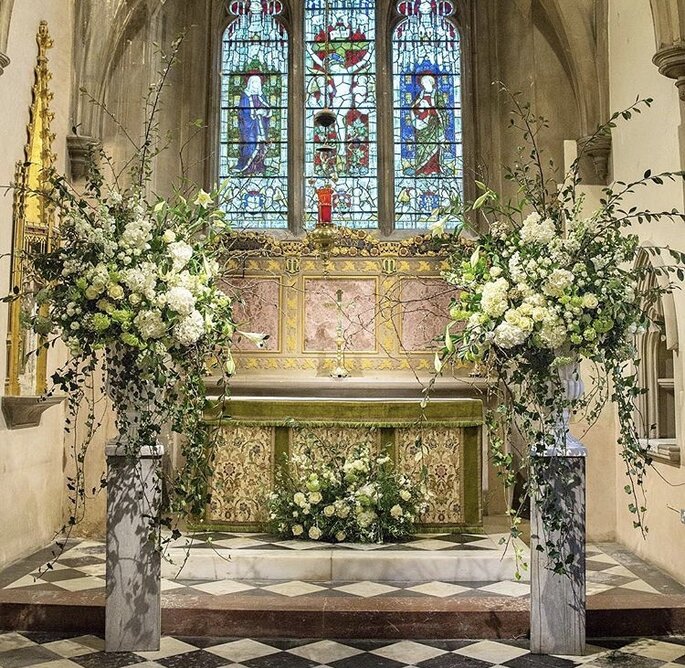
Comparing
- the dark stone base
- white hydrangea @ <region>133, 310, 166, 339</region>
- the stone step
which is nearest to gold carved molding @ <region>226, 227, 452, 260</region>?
the stone step

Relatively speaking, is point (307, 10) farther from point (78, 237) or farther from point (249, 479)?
point (78, 237)

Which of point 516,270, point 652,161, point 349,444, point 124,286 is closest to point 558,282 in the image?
point 516,270

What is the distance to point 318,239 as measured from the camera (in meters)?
7.87

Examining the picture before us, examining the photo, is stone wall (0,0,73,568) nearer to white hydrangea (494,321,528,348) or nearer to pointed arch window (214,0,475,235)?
pointed arch window (214,0,475,235)

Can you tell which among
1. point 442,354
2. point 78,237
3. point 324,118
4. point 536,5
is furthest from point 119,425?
point 536,5

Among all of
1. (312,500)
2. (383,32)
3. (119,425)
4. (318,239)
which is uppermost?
(383,32)

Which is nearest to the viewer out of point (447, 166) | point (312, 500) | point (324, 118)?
point (312, 500)

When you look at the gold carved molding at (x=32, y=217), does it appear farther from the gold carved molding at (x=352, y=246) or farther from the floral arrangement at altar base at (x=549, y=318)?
the floral arrangement at altar base at (x=549, y=318)

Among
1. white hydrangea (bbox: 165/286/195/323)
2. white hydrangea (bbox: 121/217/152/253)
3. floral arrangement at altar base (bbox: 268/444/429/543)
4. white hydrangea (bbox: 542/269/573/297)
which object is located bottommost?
floral arrangement at altar base (bbox: 268/444/429/543)

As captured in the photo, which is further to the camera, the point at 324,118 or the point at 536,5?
the point at 536,5

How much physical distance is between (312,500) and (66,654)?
7.73ft

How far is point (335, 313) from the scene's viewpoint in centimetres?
851

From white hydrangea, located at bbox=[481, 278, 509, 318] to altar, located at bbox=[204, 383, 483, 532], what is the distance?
Answer: 2.72 meters

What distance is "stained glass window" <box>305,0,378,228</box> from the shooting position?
9.05 m
